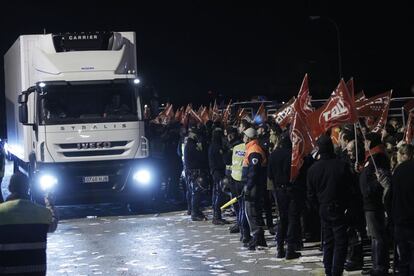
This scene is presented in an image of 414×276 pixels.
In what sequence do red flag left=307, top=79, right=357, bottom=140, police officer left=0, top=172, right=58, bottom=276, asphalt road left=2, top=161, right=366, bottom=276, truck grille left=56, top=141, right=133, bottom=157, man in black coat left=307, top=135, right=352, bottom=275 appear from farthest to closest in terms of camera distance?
truck grille left=56, top=141, right=133, bottom=157
red flag left=307, top=79, right=357, bottom=140
asphalt road left=2, top=161, right=366, bottom=276
man in black coat left=307, top=135, right=352, bottom=275
police officer left=0, top=172, right=58, bottom=276

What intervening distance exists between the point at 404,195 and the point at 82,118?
9884 mm

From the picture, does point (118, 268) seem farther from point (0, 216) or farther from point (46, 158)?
point (46, 158)

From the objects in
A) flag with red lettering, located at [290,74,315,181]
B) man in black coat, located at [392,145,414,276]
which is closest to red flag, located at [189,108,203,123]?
flag with red lettering, located at [290,74,315,181]

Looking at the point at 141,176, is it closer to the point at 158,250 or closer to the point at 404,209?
the point at 158,250

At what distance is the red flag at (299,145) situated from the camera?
10.5 metres

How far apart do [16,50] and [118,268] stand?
29.5ft

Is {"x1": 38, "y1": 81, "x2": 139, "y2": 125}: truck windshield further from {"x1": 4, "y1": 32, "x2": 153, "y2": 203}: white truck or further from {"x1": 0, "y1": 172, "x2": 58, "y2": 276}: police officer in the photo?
{"x1": 0, "y1": 172, "x2": 58, "y2": 276}: police officer

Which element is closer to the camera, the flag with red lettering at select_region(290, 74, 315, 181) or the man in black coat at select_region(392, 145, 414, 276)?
the man in black coat at select_region(392, 145, 414, 276)

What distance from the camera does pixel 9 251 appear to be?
20.5 feet

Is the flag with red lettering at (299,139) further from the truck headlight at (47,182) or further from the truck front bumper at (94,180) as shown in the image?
the truck headlight at (47,182)

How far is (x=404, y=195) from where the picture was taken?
24.4ft

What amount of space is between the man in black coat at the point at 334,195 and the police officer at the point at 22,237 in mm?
3619

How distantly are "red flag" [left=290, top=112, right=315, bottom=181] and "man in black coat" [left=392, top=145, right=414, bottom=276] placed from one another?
2886 millimetres

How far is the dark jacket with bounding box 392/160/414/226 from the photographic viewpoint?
7.41 meters
